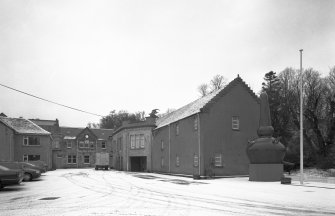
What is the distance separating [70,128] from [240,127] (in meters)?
62.1

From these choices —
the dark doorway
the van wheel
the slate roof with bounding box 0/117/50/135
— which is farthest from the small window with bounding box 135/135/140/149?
the van wheel

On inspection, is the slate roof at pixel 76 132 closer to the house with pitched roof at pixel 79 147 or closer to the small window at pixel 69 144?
the house with pitched roof at pixel 79 147

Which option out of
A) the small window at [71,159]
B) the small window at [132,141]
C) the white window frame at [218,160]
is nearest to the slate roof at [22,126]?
the small window at [132,141]

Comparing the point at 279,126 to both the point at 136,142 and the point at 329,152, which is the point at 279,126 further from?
the point at 136,142

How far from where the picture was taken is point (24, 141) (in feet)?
190

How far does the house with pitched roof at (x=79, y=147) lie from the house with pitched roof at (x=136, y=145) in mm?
24976

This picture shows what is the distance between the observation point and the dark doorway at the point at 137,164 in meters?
58.0

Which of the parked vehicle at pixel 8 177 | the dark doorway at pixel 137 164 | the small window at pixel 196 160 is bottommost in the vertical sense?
the dark doorway at pixel 137 164

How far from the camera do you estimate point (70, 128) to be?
91062mm

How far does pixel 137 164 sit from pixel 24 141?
1799 centimetres

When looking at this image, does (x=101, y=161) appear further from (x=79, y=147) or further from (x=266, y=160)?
(x=266, y=160)

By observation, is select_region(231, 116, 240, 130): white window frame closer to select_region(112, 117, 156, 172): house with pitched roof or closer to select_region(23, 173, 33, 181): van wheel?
select_region(112, 117, 156, 172): house with pitched roof

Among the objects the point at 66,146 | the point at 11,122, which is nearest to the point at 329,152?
the point at 11,122

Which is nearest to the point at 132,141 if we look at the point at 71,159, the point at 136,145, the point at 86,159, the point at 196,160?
the point at 136,145
